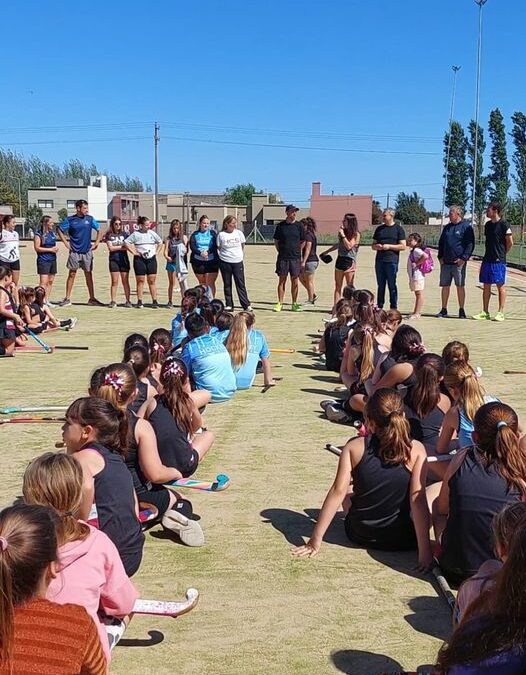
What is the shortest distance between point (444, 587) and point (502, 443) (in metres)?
0.84

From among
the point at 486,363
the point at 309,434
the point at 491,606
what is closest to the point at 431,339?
the point at 486,363

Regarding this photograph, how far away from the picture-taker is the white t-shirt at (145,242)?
1511 cm

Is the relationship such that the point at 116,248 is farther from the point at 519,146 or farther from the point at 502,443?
the point at 519,146

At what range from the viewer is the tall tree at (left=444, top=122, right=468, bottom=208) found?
76250 millimetres

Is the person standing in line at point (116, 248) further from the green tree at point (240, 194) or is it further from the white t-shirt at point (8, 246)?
the green tree at point (240, 194)

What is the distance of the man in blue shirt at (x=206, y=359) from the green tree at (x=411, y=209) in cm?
8073

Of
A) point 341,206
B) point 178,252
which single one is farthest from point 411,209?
point 178,252

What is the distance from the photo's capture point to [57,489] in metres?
3.22

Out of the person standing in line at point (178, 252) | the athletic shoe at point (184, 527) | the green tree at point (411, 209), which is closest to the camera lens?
the athletic shoe at point (184, 527)

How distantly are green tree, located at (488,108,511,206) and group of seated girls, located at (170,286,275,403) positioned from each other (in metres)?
69.2

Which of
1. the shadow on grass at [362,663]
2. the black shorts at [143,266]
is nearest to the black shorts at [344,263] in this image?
the black shorts at [143,266]

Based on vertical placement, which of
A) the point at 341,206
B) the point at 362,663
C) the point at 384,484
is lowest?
the point at 362,663

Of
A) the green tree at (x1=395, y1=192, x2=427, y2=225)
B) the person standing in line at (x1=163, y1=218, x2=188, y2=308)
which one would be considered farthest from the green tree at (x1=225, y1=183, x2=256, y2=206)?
the person standing in line at (x1=163, y1=218, x2=188, y2=308)

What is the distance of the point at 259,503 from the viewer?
18.0 feet
